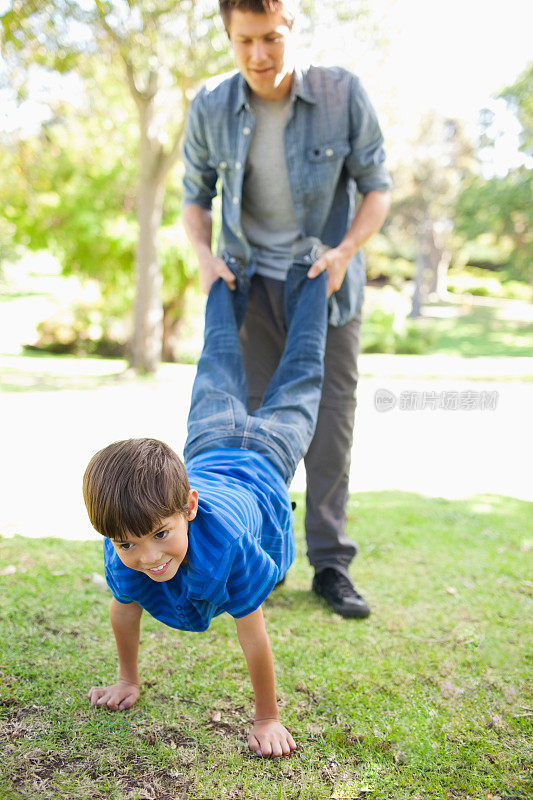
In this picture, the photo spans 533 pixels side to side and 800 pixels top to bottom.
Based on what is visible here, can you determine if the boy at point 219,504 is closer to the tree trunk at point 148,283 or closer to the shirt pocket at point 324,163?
the shirt pocket at point 324,163

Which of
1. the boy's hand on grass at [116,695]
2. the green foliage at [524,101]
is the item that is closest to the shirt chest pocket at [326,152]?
the boy's hand on grass at [116,695]

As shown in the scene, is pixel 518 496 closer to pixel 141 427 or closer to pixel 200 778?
pixel 141 427

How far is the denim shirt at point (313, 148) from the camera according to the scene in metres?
2.74

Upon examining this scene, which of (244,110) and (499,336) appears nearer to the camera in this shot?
(244,110)

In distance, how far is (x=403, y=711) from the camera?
2205mm

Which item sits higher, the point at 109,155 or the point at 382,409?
the point at 109,155

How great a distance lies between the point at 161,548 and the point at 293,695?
3.08 ft

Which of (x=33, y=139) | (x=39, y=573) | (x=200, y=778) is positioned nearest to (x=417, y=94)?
(x=33, y=139)

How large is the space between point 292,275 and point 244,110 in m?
0.68

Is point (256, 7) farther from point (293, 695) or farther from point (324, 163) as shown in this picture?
point (293, 695)

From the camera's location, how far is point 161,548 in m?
1.66

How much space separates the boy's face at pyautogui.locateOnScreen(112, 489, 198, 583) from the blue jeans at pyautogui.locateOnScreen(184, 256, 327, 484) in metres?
0.60

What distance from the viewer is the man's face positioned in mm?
2383

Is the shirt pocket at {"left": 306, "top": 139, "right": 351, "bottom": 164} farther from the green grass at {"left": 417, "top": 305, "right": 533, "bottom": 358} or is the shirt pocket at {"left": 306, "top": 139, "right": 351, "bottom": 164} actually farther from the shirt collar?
the green grass at {"left": 417, "top": 305, "right": 533, "bottom": 358}
